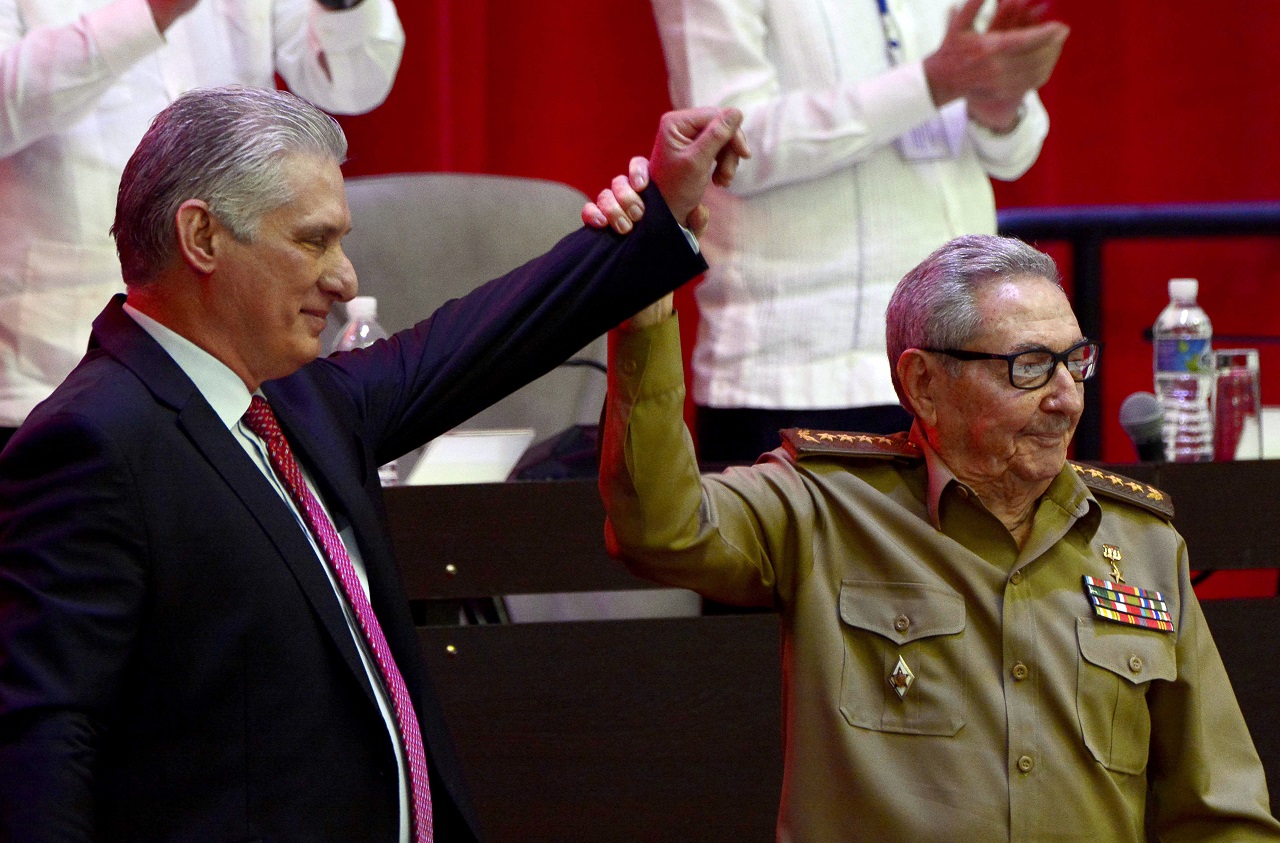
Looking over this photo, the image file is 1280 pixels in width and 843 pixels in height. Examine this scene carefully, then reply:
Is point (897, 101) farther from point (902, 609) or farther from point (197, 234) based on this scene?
point (197, 234)

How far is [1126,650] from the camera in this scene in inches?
62.8

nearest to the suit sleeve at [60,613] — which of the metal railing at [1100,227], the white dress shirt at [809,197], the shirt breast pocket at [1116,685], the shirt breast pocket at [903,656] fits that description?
the shirt breast pocket at [903,656]

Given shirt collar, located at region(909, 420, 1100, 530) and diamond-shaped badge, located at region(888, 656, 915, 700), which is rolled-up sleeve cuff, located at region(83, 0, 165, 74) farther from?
diamond-shaped badge, located at region(888, 656, 915, 700)

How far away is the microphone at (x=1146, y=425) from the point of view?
237cm

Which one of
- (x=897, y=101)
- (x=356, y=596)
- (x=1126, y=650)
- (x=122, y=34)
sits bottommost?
(x=1126, y=650)

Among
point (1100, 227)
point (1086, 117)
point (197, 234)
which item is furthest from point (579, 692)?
point (1086, 117)

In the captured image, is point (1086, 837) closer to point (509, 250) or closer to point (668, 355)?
point (668, 355)

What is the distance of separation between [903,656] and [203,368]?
78 centimetres

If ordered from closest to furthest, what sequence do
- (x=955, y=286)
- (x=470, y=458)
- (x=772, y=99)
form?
(x=955, y=286)
(x=470, y=458)
(x=772, y=99)

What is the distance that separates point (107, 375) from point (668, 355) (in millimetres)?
559

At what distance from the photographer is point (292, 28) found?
275 centimetres

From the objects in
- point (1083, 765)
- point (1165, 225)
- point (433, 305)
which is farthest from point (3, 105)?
point (1165, 225)

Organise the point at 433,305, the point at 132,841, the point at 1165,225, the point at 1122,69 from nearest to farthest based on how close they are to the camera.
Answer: the point at 132,841 < the point at 433,305 < the point at 1165,225 < the point at 1122,69

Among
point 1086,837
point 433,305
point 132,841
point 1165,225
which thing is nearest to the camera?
point 132,841
